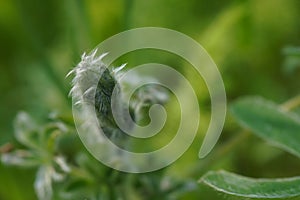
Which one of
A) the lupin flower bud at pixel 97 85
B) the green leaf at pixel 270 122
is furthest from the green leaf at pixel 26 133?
the green leaf at pixel 270 122

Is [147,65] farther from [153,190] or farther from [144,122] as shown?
[153,190]

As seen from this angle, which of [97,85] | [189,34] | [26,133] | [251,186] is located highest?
[189,34]

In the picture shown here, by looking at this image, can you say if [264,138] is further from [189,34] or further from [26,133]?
[189,34]

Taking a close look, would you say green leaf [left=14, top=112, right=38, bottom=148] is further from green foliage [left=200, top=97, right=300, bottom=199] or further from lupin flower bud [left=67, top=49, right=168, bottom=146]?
green foliage [left=200, top=97, right=300, bottom=199]

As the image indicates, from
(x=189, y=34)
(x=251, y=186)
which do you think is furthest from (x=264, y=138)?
(x=189, y=34)

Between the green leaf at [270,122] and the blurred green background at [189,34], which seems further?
the blurred green background at [189,34]

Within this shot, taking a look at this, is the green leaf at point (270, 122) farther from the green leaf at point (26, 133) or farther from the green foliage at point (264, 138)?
the green leaf at point (26, 133)

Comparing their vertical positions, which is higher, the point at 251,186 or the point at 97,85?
the point at 97,85
